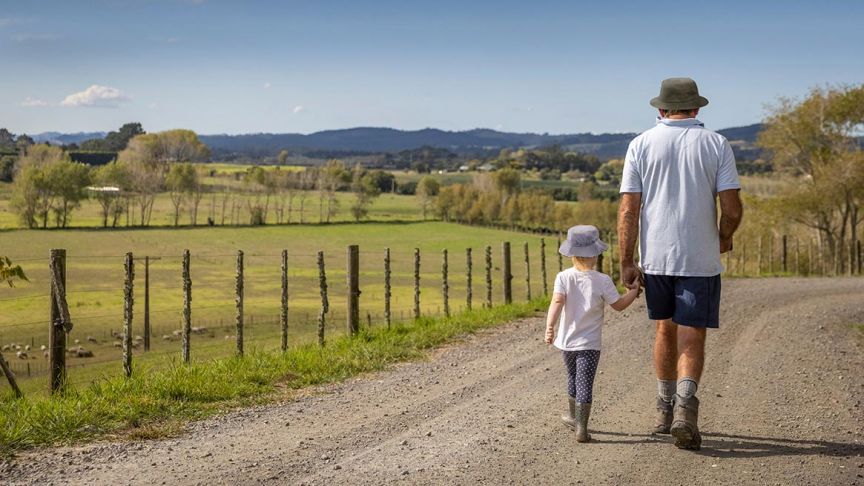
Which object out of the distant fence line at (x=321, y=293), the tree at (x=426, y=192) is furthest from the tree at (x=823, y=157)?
the tree at (x=426, y=192)

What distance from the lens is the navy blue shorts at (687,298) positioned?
677cm

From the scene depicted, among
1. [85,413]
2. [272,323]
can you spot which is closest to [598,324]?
[85,413]

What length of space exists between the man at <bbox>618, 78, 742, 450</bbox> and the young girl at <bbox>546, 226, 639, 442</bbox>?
10.1 inches

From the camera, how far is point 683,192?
6.82 meters

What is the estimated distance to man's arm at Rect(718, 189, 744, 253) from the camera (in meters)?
6.79

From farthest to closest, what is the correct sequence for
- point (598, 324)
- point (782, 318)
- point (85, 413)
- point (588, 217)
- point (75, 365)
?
1. point (588, 217)
2. point (75, 365)
3. point (782, 318)
4. point (85, 413)
5. point (598, 324)

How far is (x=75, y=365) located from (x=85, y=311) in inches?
573

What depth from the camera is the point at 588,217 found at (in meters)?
133

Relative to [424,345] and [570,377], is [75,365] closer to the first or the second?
[424,345]

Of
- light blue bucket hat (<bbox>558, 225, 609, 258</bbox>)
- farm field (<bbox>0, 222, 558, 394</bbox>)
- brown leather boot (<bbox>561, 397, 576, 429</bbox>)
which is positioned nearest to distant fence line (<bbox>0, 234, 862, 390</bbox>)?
farm field (<bbox>0, 222, 558, 394</bbox>)

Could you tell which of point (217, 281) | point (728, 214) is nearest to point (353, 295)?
point (728, 214)

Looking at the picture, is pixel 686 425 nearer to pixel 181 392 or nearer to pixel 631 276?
pixel 631 276

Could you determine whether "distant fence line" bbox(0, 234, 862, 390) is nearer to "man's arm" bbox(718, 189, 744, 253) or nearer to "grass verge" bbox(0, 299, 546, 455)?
"grass verge" bbox(0, 299, 546, 455)

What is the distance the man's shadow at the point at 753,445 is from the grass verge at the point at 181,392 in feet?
13.2
